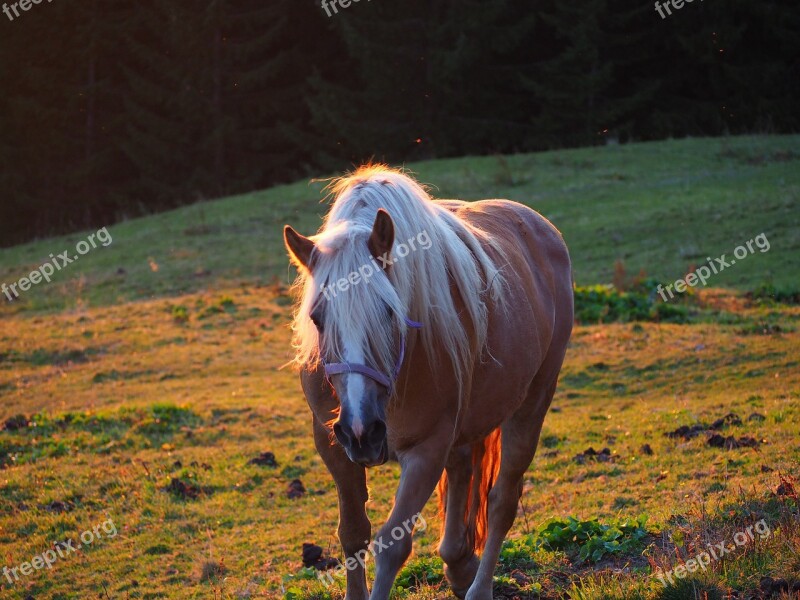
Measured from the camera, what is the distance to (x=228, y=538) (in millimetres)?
6648

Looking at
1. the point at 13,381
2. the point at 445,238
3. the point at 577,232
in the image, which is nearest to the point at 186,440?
the point at 13,381

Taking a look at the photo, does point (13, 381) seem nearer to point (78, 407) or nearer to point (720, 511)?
point (78, 407)

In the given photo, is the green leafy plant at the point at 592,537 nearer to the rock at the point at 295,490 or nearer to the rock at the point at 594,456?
the rock at the point at 594,456

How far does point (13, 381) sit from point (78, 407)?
6.40 ft

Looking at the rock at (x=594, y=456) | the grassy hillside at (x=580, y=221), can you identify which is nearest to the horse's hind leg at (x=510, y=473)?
the rock at (x=594, y=456)

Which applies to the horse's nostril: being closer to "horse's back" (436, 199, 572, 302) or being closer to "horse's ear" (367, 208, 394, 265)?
"horse's ear" (367, 208, 394, 265)

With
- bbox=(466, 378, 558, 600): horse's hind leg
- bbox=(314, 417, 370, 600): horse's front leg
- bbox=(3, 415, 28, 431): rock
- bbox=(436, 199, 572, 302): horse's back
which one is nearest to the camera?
bbox=(314, 417, 370, 600): horse's front leg

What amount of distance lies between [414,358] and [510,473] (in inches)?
53.9

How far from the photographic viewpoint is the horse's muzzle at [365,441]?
135 inches

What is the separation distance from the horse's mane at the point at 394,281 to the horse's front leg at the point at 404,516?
41 centimetres

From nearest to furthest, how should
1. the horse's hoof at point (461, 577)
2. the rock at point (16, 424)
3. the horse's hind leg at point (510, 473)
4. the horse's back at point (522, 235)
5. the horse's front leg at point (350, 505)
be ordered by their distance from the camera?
the horse's front leg at point (350, 505)
the horse's hind leg at point (510, 473)
the horse's hoof at point (461, 577)
the horse's back at point (522, 235)
the rock at point (16, 424)

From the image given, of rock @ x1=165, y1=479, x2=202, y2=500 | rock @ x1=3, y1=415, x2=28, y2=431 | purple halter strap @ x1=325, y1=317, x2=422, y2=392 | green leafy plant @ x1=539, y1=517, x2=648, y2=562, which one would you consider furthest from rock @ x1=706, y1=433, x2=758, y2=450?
rock @ x1=3, y1=415, x2=28, y2=431

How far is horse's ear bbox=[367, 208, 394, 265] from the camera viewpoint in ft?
12.0

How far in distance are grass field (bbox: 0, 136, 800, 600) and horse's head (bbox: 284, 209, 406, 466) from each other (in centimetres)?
142
